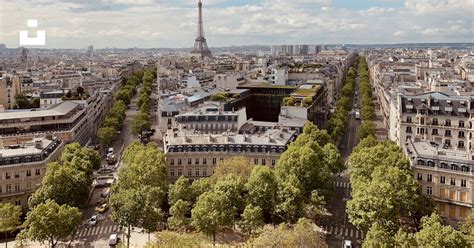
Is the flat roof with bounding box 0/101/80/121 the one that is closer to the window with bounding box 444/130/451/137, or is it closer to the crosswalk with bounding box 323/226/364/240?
the crosswalk with bounding box 323/226/364/240

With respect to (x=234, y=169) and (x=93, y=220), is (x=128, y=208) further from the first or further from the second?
(x=234, y=169)

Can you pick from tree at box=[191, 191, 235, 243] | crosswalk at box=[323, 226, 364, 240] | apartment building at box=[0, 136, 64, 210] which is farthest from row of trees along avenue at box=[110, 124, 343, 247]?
apartment building at box=[0, 136, 64, 210]

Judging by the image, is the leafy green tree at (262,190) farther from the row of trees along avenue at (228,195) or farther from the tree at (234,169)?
the tree at (234,169)

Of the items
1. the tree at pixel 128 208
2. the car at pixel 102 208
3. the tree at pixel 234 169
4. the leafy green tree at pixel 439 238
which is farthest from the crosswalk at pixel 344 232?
the car at pixel 102 208

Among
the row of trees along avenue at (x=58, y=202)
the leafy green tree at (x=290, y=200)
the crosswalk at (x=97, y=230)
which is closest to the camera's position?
the row of trees along avenue at (x=58, y=202)

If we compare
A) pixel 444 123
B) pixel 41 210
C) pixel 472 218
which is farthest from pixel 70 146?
pixel 444 123

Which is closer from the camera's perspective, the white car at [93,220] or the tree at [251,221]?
the tree at [251,221]

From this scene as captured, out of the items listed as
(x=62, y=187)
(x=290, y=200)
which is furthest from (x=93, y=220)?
(x=290, y=200)
